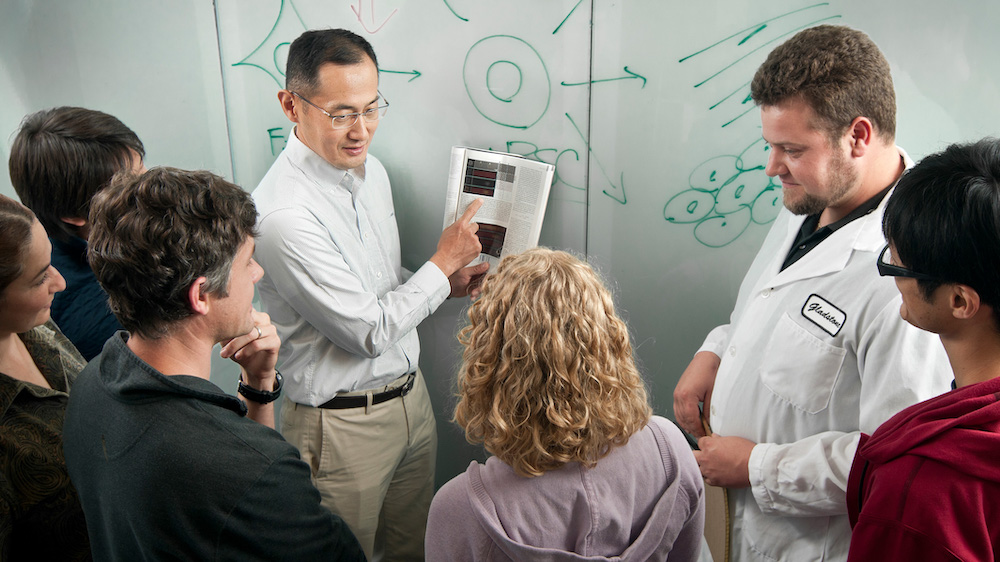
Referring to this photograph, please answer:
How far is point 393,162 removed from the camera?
2.16 m

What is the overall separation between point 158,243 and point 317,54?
2.66 feet

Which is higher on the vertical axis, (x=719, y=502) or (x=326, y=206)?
(x=326, y=206)

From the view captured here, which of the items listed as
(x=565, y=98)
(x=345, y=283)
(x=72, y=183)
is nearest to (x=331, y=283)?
(x=345, y=283)

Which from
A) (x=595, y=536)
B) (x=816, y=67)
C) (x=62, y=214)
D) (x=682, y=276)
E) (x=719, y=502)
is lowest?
(x=719, y=502)

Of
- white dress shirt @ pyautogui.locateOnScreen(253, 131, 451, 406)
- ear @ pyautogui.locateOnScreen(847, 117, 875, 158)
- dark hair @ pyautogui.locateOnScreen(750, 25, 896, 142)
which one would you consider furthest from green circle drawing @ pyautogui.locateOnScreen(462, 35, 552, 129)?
ear @ pyautogui.locateOnScreen(847, 117, 875, 158)

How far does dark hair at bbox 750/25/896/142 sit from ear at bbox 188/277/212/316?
123 cm

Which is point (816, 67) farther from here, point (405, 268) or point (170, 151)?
point (170, 151)

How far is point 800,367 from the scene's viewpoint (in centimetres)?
133

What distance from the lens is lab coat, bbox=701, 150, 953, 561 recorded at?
118 centimetres

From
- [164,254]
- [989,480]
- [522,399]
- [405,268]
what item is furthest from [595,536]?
[405,268]

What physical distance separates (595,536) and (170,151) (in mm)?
2134

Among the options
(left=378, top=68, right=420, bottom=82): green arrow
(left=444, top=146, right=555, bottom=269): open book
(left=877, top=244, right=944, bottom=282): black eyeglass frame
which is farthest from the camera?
(left=378, top=68, right=420, bottom=82): green arrow

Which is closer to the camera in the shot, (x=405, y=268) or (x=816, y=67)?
(x=816, y=67)

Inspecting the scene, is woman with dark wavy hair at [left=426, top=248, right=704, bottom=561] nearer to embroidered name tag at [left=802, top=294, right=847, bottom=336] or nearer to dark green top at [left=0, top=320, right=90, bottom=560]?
embroidered name tag at [left=802, top=294, right=847, bottom=336]
